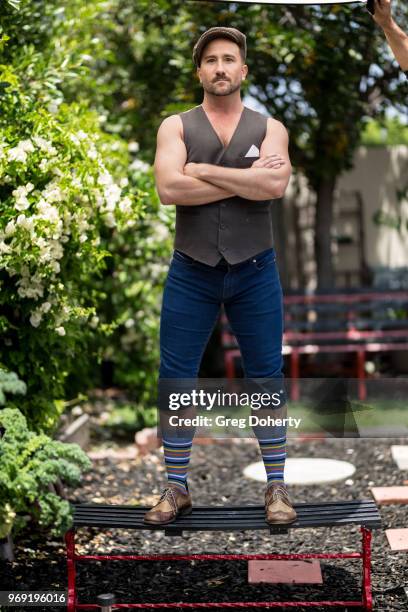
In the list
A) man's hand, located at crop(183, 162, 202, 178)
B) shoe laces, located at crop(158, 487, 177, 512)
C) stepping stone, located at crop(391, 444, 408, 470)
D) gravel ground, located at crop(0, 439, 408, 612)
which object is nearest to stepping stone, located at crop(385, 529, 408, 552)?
gravel ground, located at crop(0, 439, 408, 612)

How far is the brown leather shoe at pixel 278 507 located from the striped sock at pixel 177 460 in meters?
0.34

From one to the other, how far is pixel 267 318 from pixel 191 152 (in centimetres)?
Answer: 68

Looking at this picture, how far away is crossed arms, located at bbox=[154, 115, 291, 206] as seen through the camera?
10.6 feet

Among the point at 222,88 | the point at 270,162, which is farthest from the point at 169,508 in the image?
the point at 222,88

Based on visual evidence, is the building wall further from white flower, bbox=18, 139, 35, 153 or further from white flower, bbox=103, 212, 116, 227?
white flower, bbox=18, 139, 35, 153

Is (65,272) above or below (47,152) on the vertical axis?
below

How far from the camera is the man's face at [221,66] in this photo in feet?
10.7

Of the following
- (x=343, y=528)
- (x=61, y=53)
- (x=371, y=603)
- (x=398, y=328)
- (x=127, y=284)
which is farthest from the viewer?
(x=398, y=328)

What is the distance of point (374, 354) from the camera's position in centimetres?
1053

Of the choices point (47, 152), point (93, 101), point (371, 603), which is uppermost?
point (93, 101)

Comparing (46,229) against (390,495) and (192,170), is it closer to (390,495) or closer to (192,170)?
(192,170)

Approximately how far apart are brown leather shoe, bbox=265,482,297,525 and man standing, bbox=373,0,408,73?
1.68 meters

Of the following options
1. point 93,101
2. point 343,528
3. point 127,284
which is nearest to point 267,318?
point 343,528

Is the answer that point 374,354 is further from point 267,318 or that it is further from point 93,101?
point 267,318
